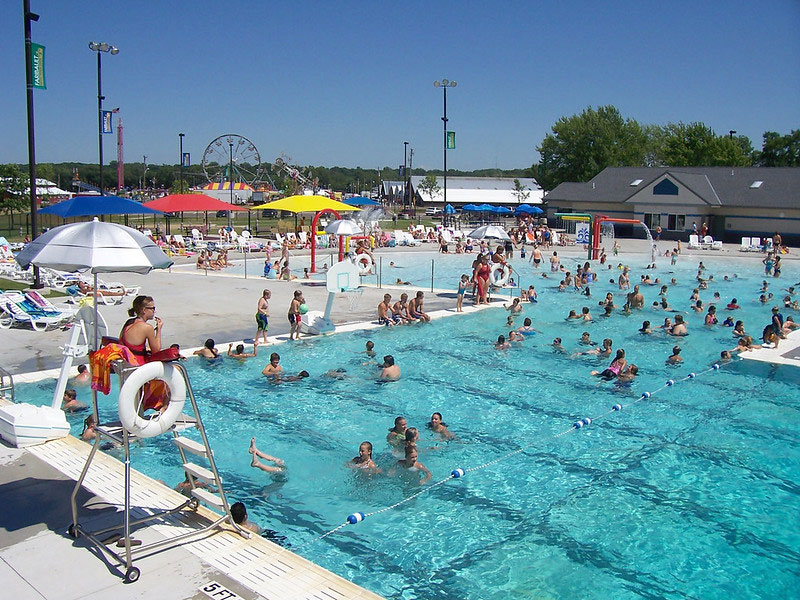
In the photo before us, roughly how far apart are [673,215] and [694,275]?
18184 millimetres

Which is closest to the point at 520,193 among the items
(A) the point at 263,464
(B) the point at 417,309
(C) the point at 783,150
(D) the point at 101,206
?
(C) the point at 783,150

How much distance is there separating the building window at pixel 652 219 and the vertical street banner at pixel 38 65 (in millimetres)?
38435

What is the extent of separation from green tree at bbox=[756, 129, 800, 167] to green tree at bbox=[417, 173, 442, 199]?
39329mm

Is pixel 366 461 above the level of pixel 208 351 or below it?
below

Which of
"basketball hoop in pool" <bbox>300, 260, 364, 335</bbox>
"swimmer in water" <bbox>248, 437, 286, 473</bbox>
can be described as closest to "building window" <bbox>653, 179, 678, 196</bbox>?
"basketball hoop in pool" <bbox>300, 260, 364, 335</bbox>

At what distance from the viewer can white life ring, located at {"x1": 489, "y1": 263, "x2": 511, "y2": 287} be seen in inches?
871

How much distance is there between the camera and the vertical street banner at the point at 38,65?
60.8ft

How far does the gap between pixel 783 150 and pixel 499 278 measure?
211ft

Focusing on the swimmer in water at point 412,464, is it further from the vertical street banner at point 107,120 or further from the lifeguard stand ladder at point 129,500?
the vertical street banner at point 107,120

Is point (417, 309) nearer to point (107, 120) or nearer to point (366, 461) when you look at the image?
point (366, 461)

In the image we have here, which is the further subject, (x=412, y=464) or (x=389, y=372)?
(x=389, y=372)

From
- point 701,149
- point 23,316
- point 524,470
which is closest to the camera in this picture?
point 524,470

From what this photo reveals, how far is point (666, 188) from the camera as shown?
46031 millimetres

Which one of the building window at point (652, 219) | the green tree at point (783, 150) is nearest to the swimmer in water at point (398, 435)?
the building window at point (652, 219)
